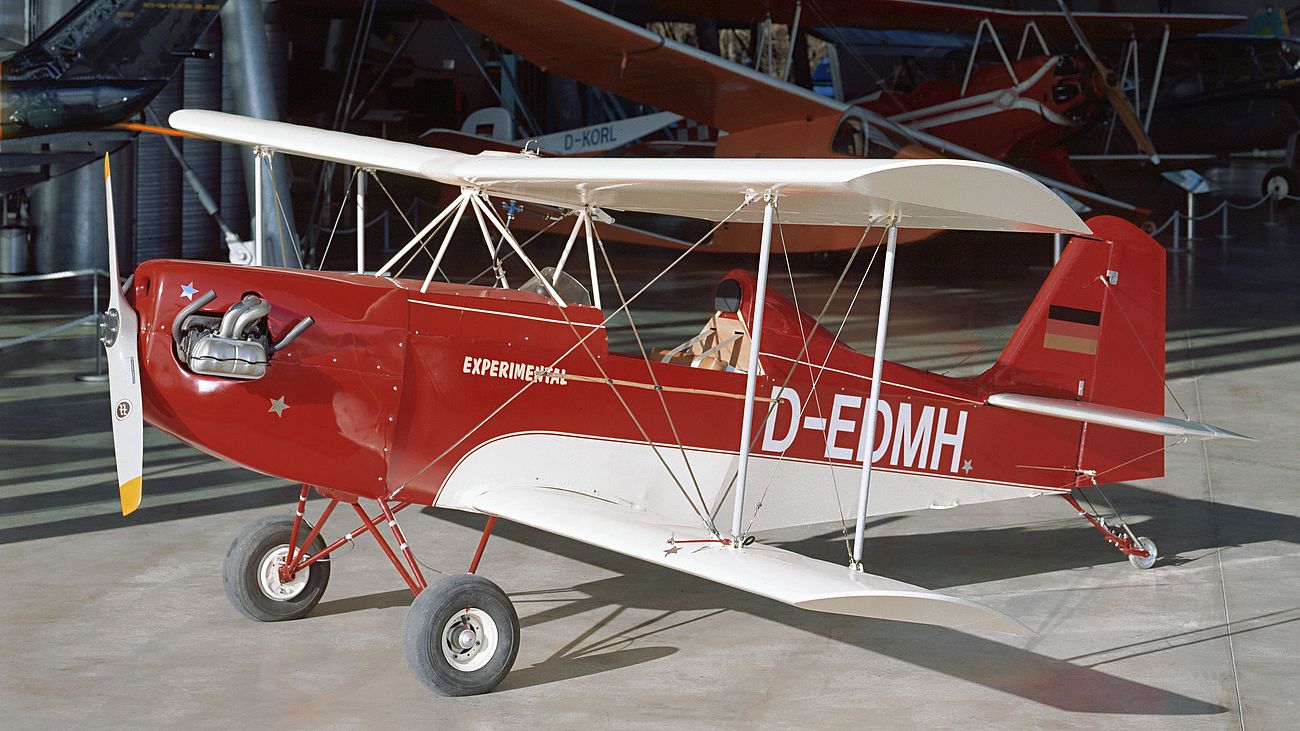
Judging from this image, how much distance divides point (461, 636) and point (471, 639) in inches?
1.5

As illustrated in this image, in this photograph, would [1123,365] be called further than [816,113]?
No

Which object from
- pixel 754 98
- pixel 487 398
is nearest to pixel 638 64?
pixel 754 98

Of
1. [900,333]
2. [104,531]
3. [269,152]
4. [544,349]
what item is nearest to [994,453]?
[544,349]

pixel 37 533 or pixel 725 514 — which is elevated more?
pixel 725 514

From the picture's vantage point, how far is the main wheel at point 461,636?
4.30 metres

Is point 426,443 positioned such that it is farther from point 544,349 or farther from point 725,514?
point 725,514

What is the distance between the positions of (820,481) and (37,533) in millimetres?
3604

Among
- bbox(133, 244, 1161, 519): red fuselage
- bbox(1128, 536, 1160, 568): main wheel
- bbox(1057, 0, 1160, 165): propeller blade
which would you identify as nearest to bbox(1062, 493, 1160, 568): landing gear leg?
bbox(1128, 536, 1160, 568): main wheel

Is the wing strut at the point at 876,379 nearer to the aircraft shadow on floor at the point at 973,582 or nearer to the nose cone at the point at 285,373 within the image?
the aircraft shadow on floor at the point at 973,582

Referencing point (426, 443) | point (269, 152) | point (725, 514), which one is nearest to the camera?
point (426, 443)

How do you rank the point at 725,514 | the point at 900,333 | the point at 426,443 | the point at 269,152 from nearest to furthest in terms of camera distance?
the point at 426,443
the point at 725,514
the point at 269,152
the point at 900,333

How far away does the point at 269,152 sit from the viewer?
5.62 metres

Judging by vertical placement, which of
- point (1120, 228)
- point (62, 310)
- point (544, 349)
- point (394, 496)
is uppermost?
point (1120, 228)

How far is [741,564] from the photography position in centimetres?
400
